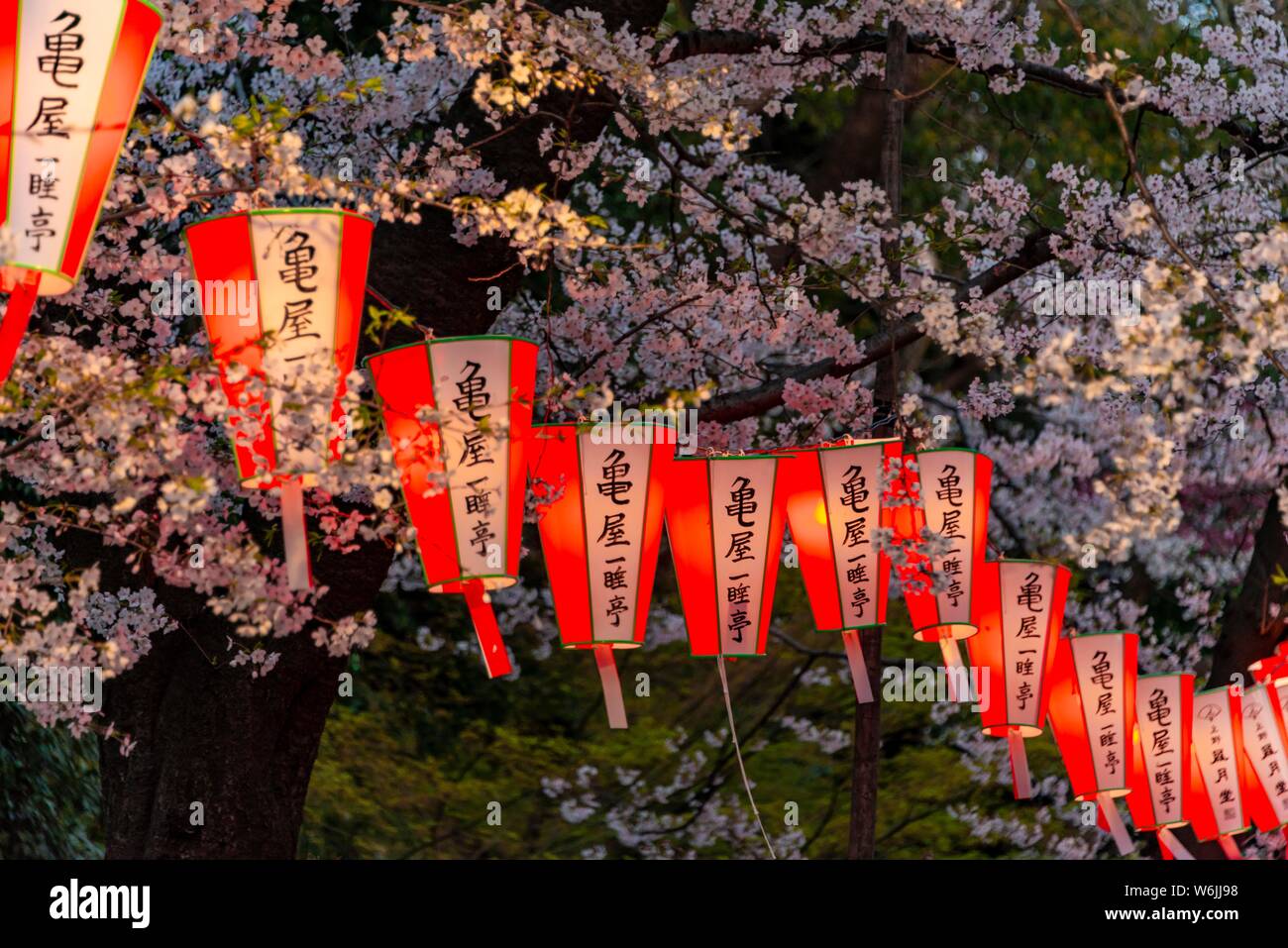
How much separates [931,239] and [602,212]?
468cm

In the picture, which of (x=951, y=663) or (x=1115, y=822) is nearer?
(x=951, y=663)

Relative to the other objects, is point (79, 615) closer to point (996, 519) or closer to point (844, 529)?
point (844, 529)

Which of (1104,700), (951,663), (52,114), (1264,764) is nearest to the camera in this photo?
(52,114)

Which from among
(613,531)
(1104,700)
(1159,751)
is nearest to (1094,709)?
(1104,700)

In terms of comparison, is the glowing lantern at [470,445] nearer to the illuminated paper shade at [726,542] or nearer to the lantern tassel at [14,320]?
the illuminated paper shade at [726,542]

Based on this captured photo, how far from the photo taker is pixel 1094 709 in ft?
31.8

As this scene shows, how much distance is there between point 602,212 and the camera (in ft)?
40.5

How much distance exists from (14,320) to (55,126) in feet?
1.97

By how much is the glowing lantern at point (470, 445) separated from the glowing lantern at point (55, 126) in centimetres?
199

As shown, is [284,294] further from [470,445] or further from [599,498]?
[599,498]

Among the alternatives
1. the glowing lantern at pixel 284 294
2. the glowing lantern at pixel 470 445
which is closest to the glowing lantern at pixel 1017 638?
the glowing lantern at pixel 470 445

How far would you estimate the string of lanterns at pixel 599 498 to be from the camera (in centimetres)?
447

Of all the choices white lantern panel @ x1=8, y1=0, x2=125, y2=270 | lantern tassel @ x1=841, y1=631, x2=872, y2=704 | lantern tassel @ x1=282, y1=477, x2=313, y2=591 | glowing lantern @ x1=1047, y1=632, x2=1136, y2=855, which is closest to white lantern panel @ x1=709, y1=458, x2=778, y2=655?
lantern tassel @ x1=841, y1=631, x2=872, y2=704

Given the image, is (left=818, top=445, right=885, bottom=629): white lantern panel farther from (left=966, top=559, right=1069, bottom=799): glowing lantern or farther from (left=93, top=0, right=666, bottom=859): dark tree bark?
(left=93, top=0, right=666, bottom=859): dark tree bark
